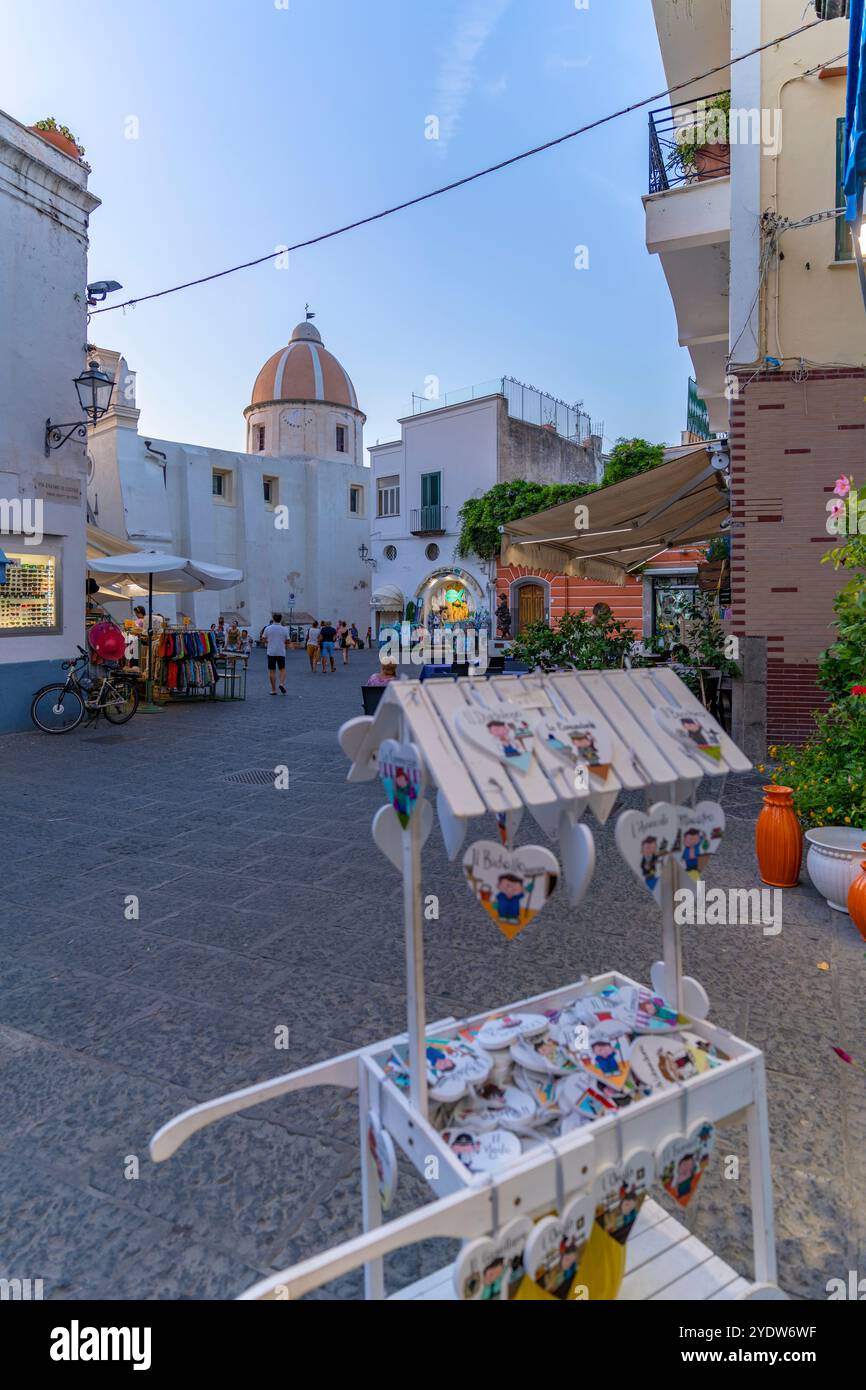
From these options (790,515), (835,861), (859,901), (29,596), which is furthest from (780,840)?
(29,596)

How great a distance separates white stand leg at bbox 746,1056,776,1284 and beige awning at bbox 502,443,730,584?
5996 mm

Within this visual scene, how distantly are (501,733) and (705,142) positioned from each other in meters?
10.1

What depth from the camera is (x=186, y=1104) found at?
2486mm

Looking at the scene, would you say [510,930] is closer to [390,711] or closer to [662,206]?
[390,711]

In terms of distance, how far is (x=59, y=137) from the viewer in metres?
10.6

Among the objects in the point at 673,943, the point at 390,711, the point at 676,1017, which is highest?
the point at 390,711

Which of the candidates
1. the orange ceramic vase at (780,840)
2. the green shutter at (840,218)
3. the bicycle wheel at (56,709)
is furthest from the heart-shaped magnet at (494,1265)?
the bicycle wheel at (56,709)

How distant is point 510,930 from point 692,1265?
94 centimetres

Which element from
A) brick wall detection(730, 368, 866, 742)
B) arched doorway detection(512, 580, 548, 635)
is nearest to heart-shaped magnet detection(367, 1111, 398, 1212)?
brick wall detection(730, 368, 866, 742)

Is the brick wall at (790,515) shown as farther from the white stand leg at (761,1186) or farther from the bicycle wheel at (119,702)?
the bicycle wheel at (119,702)

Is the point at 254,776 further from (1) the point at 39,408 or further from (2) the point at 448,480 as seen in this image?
(2) the point at 448,480

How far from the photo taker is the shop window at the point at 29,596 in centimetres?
998

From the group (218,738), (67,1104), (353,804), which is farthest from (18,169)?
(67,1104)
